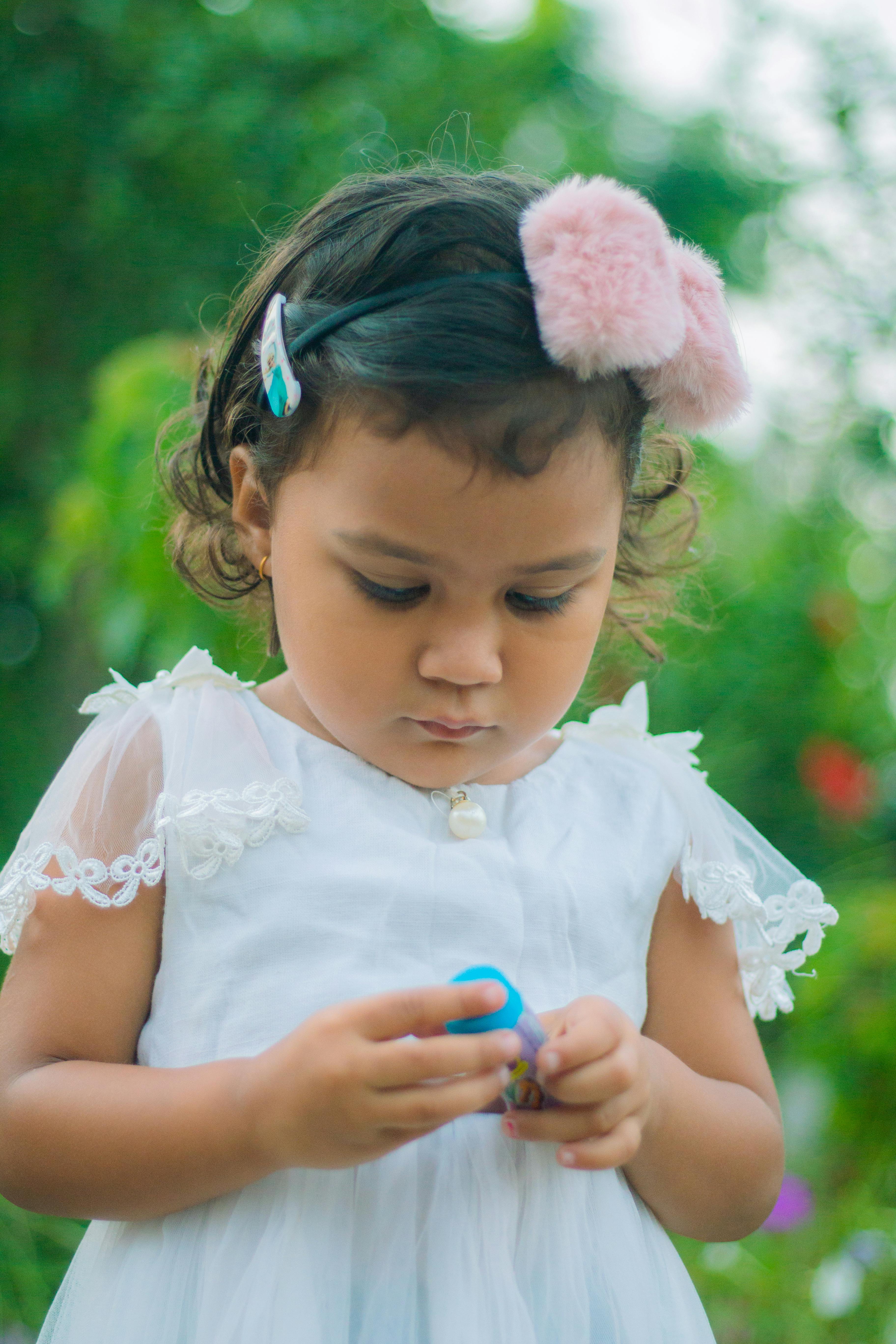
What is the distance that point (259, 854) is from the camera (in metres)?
1.12

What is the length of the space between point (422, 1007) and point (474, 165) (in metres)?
2.79

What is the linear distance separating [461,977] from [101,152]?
350 centimetres

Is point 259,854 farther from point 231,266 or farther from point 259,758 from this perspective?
point 231,266

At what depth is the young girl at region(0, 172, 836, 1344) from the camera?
0.97m

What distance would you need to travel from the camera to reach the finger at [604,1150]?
3.11ft

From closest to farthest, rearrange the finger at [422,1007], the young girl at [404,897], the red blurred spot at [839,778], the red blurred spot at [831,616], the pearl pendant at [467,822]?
1. the finger at [422,1007]
2. the young girl at [404,897]
3. the pearl pendant at [467,822]
4. the red blurred spot at [839,778]
5. the red blurred spot at [831,616]

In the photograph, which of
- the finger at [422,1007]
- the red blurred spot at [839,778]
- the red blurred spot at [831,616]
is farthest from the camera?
the red blurred spot at [831,616]

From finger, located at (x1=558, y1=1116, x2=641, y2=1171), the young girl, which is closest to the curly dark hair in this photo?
the young girl

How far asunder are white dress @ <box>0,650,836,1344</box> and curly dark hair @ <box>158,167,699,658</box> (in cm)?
32

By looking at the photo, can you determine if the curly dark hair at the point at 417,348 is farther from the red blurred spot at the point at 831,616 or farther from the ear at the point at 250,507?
the red blurred spot at the point at 831,616

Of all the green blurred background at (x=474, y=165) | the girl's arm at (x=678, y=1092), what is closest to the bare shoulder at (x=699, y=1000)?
the girl's arm at (x=678, y=1092)

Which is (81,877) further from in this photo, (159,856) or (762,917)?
(762,917)

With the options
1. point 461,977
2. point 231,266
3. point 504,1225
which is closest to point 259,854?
point 461,977

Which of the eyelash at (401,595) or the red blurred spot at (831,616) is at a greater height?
the red blurred spot at (831,616)
